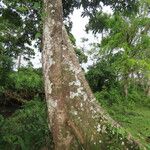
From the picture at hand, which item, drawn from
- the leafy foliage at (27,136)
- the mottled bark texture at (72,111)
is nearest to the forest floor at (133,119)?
the leafy foliage at (27,136)

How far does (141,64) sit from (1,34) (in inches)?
250

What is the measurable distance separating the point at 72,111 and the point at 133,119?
7223 millimetres

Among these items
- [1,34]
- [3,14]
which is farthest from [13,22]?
[1,34]

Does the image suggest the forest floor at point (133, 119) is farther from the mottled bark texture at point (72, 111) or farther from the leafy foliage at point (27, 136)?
the mottled bark texture at point (72, 111)

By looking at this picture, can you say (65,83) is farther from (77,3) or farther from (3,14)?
(3,14)

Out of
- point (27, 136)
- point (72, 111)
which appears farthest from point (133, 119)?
point (72, 111)

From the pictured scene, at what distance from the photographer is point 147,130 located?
1225 centimetres

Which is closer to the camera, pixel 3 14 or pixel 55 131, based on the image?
pixel 55 131

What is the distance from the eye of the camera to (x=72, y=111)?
691 cm

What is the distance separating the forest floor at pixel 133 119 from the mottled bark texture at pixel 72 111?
3.74m

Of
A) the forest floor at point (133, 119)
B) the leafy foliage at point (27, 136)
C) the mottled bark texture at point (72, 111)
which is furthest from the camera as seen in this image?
the forest floor at point (133, 119)

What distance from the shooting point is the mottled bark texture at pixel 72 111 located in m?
6.80

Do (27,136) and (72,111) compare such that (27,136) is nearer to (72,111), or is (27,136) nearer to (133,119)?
(72,111)

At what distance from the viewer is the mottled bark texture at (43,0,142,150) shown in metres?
6.80
